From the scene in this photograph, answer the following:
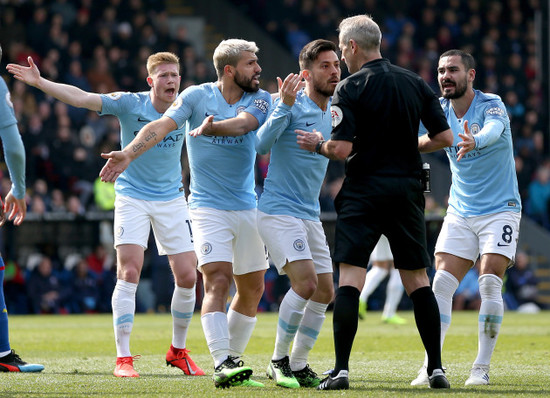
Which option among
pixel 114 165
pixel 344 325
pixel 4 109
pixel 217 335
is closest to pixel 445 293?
pixel 344 325

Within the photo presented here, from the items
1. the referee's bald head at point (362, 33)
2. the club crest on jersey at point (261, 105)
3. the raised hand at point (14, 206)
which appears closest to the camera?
the referee's bald head at point (362, 33)

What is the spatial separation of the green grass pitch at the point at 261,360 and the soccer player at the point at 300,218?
342mm

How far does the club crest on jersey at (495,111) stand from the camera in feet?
25.8

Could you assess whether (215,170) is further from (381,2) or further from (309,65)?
(381,2)

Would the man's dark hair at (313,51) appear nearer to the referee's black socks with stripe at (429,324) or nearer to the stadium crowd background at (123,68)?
the referee's black socks with stripe at (429,324)

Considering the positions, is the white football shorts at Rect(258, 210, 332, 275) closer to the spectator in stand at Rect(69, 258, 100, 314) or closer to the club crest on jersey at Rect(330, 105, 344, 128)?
the club crest on jersey at Rect(330, 105, 344, 128)

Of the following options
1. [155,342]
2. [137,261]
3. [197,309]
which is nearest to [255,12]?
[197,309]

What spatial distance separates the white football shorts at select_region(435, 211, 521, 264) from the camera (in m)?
7.78

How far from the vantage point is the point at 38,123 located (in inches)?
779

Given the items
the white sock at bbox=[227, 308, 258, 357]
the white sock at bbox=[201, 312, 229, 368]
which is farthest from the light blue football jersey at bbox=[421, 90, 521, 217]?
the white sock at bbox=[201, 312, 229, 368]

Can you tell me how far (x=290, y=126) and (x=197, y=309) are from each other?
11970mm

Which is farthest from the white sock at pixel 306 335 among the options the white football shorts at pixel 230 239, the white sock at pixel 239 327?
the white football shorts at pixel 230 239

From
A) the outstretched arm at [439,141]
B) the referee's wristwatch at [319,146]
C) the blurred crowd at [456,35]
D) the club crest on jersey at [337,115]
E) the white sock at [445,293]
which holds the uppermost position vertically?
the blurred crowd at [456,35]

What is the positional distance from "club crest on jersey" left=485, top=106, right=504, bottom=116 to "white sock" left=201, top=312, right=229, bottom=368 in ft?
8.75
